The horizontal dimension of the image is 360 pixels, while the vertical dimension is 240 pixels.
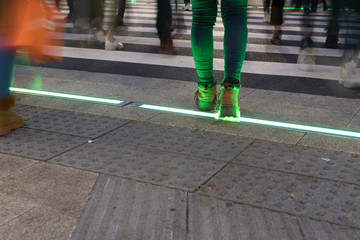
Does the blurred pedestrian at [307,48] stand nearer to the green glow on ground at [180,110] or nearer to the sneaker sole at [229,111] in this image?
the green glow on ground at [180,110]

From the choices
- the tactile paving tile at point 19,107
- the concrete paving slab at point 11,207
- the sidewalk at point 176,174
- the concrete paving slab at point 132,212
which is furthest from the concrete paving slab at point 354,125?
the tactile paving tile at point 19,107

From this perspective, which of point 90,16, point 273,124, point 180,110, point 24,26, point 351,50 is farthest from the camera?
point 90,16

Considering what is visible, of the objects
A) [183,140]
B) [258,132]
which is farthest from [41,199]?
[258,132]

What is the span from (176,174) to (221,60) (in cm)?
339

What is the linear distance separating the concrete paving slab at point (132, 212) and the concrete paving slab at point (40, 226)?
0.06m

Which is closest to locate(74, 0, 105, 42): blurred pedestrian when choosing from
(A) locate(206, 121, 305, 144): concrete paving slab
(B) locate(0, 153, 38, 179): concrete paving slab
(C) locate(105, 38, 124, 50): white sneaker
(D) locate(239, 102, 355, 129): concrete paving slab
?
(C) locate(105, 38, 124, 50): white sneaker

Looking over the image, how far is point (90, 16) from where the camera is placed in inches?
267

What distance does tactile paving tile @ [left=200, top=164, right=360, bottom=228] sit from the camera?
2.18 meters

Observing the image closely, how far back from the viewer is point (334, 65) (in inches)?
211

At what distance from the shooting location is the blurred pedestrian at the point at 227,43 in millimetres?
3227

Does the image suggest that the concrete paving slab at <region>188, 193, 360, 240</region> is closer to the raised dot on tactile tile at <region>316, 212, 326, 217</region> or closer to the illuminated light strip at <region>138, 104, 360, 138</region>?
the raised dot on tactile tile at <region>316, 212, 326, 217</region>

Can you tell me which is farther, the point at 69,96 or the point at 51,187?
the point at 69,96

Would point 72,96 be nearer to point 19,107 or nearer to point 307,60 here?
point 19,107

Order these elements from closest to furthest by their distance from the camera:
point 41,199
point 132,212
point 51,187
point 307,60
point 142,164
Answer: point 132,212, point 41,199, point 51,187, point 142,164, point 307,60
